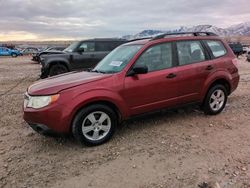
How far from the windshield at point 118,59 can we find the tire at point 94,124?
0.84m

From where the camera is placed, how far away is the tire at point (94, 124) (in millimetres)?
4828

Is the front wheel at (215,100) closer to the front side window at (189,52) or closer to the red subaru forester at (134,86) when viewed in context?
the red subaru forester at (134,86)

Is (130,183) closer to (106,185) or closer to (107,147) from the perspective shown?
(106,185)

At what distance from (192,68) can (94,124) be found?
232cm

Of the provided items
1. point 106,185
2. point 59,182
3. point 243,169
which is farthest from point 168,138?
point 59,182

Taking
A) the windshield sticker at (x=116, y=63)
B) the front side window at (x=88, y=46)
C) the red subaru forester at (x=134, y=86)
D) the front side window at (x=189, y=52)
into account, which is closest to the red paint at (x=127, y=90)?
the red subaru forester at (x=134, y=86)

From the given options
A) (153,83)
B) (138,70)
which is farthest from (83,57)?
(138,70)

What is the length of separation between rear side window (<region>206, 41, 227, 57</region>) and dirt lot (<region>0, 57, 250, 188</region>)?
1348 mm

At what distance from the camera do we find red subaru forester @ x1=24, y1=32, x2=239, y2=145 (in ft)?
15.7

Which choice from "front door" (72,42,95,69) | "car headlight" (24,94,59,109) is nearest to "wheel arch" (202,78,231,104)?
"car headlight" (24,94,59,109)

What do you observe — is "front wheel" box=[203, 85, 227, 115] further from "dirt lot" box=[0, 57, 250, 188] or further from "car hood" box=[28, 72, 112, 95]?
"car hood" box=[28, 72, 112, 95]

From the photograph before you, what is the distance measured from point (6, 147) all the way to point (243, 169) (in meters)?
3.75

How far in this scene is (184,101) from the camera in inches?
237

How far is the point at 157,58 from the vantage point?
18.7 feet
